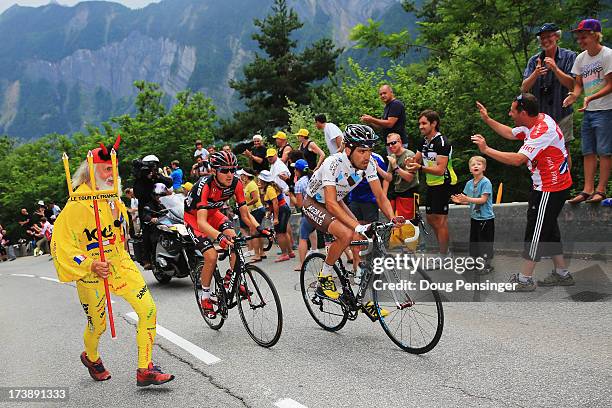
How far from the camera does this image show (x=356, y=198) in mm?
8219

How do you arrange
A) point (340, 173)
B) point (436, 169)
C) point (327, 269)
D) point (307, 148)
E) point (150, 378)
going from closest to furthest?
point (150, 378) → point (340, 173) → point (327, 269) → point (436, 169) → point (307, 148)

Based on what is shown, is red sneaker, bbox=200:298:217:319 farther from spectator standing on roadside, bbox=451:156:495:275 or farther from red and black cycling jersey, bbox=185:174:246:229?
spectator standing on roadside, bbox=451:156:495:275

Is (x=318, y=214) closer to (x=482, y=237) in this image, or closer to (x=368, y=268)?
(x=368, y=268)

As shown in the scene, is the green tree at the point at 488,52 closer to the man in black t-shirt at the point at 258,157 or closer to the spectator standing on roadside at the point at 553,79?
the spectator standing on roadside at the point at 553,79

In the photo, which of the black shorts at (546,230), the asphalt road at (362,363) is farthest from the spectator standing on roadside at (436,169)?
the black shorts at (546,230)

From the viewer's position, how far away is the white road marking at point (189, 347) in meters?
5.24

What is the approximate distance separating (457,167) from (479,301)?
20.0 feet

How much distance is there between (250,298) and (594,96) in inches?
197

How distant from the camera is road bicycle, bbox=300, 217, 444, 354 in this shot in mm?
4684

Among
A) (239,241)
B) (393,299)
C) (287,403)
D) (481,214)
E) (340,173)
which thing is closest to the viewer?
(287,403)

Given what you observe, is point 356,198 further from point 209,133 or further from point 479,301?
point 209,133

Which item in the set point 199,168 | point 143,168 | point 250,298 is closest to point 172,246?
point 143,168

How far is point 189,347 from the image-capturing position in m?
5.73

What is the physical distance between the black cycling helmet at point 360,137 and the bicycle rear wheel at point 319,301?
130cm
